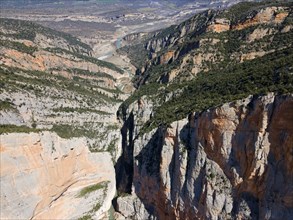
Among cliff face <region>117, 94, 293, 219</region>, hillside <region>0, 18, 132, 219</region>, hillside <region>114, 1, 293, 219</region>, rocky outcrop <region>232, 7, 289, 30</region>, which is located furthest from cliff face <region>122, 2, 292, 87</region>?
cliff face <region>117, 94, 293, 219</region>

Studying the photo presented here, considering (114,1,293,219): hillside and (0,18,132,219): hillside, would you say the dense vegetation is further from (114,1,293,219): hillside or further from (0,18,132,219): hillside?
(0,18,132,219): hillside

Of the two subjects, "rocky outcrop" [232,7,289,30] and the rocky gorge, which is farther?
"rocky outcrop" [232,7,289,30]

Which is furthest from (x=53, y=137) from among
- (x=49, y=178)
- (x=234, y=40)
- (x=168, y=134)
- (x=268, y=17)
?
(x=268, y=17)

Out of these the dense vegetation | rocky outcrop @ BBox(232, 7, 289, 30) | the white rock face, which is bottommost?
the white rock face

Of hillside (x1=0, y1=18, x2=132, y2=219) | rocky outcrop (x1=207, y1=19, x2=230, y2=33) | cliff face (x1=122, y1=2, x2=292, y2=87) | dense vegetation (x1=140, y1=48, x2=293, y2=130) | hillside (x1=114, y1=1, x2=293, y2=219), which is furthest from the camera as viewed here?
rocky outcrop (x1=207, y1=19, x2=230, y2=33)

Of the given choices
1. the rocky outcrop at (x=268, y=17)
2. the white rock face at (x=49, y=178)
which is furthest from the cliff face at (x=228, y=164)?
the rocky outcrop at (x=268, y=17)
